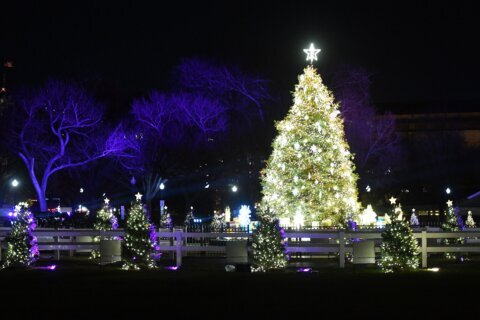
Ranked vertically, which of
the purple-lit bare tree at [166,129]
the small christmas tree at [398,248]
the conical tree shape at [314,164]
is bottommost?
the small christmas tree at [398,248]

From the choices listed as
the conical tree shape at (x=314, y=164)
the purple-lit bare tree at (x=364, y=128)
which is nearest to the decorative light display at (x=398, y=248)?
the conical tree shape at (x=314, y=164)

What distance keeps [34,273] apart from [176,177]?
133 ft

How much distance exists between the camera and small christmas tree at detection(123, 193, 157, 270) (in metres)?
23.7

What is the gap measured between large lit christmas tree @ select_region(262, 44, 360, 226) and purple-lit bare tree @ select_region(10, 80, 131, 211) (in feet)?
78.6

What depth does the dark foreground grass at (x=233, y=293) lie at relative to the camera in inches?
517

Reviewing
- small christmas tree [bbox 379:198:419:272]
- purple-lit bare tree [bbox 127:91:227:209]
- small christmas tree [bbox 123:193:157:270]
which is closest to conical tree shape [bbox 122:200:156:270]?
small christmas tree [bbox 123:193:157:270]

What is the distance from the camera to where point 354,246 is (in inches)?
958

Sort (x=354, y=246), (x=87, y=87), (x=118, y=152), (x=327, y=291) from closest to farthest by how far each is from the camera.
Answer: (x=327, y=291)
(x=354, y=246)
(x=118, y=152)
(x=87, y=87)

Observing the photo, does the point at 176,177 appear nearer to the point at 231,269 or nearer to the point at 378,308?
the point at 231,269

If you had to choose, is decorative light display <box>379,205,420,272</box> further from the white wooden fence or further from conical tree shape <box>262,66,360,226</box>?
conical tree shape <box>262,66,360,226</box>

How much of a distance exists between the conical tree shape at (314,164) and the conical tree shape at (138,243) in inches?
381

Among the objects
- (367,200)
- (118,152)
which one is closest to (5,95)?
(118,152)

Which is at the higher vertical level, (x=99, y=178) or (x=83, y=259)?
(x=99, y=178)

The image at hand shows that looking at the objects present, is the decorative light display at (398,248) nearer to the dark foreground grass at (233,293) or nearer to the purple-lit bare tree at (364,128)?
the dark foreground grass at (233,293)
